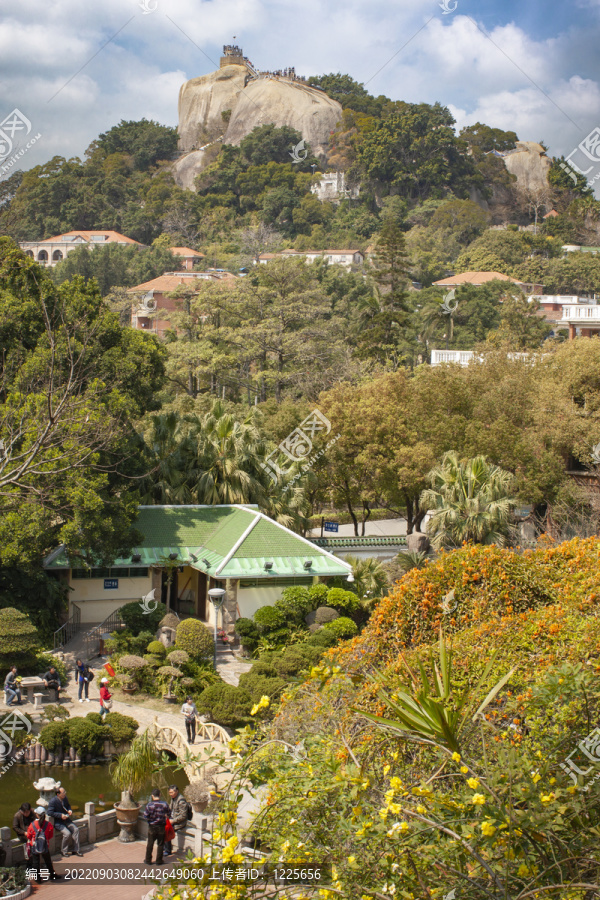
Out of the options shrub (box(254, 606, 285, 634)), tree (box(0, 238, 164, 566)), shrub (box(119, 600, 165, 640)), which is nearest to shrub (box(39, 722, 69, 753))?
tree (box(0, 238, 164, 566))

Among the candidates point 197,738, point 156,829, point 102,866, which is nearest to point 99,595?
point 197,738

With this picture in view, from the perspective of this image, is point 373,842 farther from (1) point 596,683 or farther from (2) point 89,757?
(2) point 89,757

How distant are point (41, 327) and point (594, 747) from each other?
20933 millimetres

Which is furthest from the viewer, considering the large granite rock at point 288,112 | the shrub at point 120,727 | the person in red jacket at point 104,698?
the large granite rock at point 288,112

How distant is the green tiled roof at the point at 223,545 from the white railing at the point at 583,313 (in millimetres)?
21342

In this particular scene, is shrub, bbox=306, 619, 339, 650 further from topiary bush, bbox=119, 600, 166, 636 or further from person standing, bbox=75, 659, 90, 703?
person standing, bbox=75, 659, 90, 703

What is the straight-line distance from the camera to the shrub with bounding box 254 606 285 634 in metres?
22.7

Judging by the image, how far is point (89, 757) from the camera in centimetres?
1595

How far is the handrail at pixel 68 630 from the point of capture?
22.6 meters

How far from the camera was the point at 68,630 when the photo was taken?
23.4 meters

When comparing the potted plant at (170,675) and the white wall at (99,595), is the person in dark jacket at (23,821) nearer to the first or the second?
the potted plant at (170,675)

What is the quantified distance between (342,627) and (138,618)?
5.69 metres

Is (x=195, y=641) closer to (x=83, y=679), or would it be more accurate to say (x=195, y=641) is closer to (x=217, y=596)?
(x=217, y=596)

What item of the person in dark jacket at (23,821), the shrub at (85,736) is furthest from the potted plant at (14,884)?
the shrub at (85,736)
